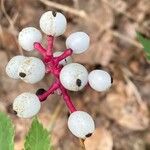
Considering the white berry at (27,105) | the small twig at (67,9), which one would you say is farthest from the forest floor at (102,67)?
the white berry at (27,105)

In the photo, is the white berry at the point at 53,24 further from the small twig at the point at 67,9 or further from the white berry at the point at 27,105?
the small twig at the point at 67,9

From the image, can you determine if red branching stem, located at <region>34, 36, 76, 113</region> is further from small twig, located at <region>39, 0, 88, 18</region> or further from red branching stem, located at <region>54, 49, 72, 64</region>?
small twig, located at <region>39, 0, 88, 18</region>

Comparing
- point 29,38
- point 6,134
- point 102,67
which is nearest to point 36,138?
point 6,134

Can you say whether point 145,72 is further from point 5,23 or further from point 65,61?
point 65,61

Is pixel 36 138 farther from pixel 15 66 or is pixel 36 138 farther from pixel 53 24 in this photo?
pixel 53 24

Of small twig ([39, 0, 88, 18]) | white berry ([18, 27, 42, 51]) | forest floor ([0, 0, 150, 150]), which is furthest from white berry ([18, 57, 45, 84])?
small twig ([39, 0, 88, 18])
